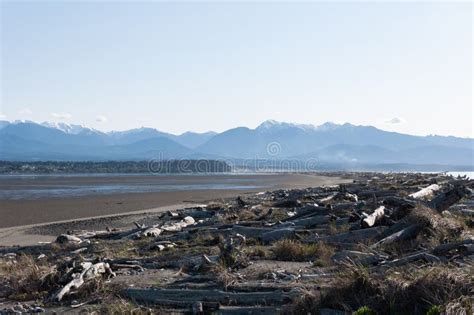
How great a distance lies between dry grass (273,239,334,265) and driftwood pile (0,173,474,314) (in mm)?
22

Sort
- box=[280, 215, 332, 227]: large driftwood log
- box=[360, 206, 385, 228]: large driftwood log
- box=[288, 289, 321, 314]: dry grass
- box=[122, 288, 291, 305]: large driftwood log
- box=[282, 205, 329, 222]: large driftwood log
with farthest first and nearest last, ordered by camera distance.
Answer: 1. box=[282, 205, 329, 222]: large driftwood log
2. box=[280, 215, 332, 227]: large driftwood log
3. box=[360, 206, 385, 228]: large driftwood log
4. box=[122, 288, 291, 305]: large driftwood log
5. box=[288, 289, 321, 314]: dry grass

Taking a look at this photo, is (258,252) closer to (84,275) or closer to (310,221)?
(84,275)

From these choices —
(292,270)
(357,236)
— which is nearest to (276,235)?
(357,236)

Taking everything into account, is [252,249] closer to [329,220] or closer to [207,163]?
[329,220]

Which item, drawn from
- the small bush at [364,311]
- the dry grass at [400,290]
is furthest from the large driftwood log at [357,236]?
the small bush at [364,311]

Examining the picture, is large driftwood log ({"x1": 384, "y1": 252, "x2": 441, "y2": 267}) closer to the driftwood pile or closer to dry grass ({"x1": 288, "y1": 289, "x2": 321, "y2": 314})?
the driftwood pile

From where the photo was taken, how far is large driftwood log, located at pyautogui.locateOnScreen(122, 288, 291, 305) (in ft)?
24.3

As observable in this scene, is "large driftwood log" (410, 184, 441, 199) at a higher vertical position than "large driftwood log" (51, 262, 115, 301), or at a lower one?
higher

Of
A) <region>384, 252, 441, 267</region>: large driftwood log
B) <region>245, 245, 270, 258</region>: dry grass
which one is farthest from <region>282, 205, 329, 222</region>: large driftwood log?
<region>384, 252, 441, 267</region>: large driftwood log

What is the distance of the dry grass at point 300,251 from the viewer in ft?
34.3

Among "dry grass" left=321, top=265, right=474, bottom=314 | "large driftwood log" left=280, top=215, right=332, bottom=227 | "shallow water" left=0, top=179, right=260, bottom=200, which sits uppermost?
"dry grass" left=321, top=265, right=474, bottom=314

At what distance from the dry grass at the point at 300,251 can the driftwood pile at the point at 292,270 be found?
2 cm

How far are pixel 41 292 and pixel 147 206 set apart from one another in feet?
78.7

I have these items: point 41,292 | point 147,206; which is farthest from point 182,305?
point 147,206
